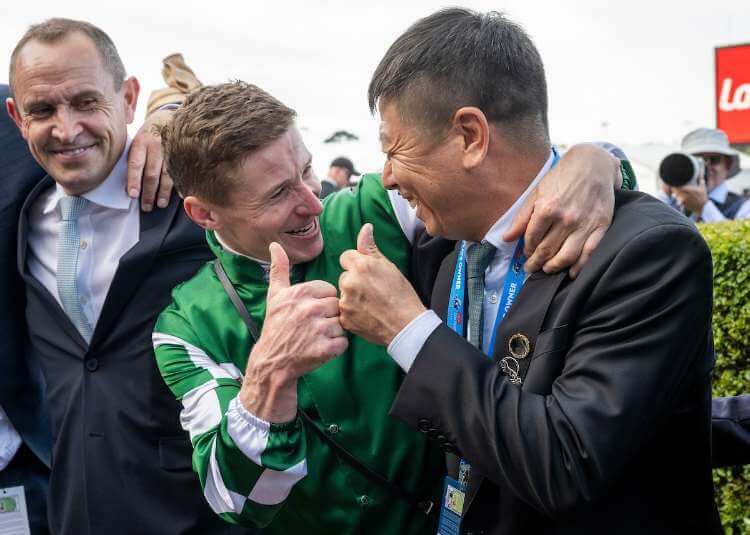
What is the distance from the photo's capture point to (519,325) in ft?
5.94

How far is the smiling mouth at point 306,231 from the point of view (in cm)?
239

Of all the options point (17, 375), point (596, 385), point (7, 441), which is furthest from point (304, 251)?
point (7, 441)

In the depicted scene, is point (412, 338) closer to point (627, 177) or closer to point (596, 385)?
point (596, 385)

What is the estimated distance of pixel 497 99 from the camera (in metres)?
1.93

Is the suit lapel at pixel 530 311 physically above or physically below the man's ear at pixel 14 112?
below

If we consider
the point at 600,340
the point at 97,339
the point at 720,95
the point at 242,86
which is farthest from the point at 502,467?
→ the point at 720,95

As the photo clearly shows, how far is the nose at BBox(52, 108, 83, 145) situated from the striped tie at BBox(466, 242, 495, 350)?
1.58 meters

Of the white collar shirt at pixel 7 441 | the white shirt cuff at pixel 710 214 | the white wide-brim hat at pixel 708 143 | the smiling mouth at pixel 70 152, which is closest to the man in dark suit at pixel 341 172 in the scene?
the white wide-brim hat at pixel 708 143

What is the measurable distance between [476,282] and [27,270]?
1881 millimetres

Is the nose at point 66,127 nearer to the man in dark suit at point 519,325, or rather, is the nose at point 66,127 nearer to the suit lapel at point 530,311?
the man in dark suit at point 519,325

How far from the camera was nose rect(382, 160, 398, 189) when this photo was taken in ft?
6.73

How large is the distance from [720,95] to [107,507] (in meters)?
17.7

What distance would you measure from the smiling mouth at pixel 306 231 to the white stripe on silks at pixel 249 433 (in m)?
0.62

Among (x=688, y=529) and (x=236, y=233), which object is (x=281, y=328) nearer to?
(x=236, y=233)
